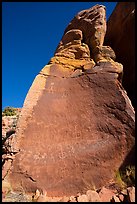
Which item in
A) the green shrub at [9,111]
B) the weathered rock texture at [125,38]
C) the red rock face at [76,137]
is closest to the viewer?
the red rock face at [76,137]

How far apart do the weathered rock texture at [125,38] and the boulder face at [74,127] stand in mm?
1703

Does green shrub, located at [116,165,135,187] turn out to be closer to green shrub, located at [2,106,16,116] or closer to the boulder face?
the boulder face

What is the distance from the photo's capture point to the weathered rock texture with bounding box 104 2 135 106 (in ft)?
→ 30.1

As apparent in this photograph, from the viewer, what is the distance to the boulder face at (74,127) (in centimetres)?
560

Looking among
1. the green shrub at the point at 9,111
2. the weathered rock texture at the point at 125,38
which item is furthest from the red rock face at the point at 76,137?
the green shrub at the point at 9,111

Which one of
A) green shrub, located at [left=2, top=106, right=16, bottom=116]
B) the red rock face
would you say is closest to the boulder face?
the red rock face

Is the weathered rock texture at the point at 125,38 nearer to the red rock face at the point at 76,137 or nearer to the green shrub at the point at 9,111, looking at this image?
Result: the red rock face at the point at 76,137

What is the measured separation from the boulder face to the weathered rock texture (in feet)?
5.59

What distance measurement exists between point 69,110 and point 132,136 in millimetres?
2017

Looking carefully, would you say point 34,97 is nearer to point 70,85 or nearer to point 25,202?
point 70,85

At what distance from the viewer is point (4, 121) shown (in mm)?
12734

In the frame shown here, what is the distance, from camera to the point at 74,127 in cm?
651

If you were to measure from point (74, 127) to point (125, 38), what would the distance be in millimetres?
5274

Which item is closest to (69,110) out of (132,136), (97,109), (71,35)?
(97,109)
